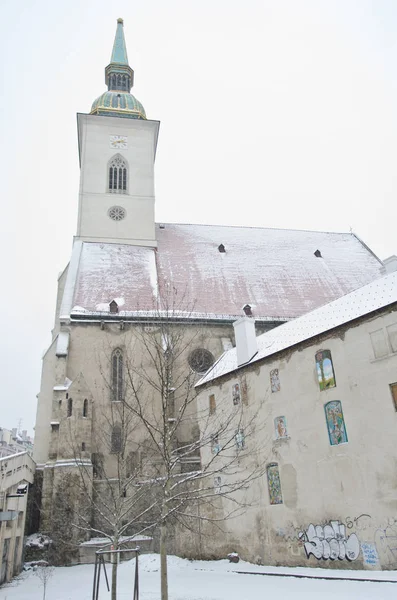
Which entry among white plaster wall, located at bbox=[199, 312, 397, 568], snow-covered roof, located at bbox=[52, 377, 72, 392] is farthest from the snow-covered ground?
snow-covered roof, located at bbox=[52, 377, 72, 392]

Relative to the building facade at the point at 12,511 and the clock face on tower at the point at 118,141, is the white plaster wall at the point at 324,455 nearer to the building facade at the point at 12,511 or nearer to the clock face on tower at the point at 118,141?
the building facade at the point at 12,511

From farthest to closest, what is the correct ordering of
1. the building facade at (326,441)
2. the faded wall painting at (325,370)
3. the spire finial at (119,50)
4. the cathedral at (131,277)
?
the spire finial at (119,50), the cathedral at (131,277), the faded wall painting at (325,370), the building facade at (326,441)

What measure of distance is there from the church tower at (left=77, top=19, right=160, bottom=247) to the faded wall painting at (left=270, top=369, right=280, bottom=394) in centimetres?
1777

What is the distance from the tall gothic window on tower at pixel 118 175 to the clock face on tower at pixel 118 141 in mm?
866

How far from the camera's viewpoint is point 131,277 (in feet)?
98.7

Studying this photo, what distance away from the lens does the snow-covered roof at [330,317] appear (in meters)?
15.4

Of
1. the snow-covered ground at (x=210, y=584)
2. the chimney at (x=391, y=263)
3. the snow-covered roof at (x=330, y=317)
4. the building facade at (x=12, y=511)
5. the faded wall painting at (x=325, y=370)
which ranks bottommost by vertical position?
the snow-covered ground at (x=210, y=584)

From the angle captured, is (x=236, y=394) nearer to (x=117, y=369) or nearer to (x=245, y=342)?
(x=245, y=342)

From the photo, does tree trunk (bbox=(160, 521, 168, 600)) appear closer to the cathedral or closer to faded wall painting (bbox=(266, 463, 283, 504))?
faded wall painting (bbox=(266, 463, 283, 504))

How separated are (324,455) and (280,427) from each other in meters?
2.19

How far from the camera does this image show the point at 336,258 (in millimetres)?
35094

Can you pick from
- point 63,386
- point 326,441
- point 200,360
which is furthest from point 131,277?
point 326,441

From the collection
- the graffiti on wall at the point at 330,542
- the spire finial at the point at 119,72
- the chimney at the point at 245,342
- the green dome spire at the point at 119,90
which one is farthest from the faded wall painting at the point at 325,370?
the spire finial at the point at 119,72

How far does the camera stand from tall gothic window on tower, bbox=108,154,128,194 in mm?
35297
